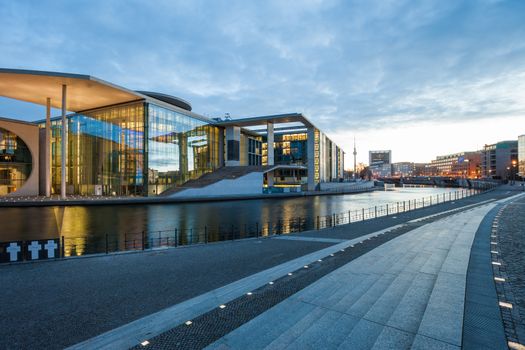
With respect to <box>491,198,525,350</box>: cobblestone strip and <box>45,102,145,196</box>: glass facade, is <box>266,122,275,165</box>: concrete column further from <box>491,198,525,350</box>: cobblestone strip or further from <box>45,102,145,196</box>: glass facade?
<box>491,198,525,350</box>: cobblestone strip

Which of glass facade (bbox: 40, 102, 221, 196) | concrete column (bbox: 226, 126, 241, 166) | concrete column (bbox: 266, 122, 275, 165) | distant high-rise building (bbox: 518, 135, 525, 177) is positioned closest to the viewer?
glass facade (bbox: 40, 102, 221, 196)

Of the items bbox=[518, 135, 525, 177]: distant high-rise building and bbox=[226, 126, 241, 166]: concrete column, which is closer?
bbox=[226, 126, 241, 166]: concrete column

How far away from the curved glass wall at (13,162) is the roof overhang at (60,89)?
909 centimetres

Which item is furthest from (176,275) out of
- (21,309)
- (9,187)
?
(9,187)

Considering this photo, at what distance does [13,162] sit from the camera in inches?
2192

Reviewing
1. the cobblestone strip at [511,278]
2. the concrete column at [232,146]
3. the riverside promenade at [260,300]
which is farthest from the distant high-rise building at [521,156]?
the riverside promenade at [260,300]

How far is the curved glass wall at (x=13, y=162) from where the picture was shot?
2163 inches

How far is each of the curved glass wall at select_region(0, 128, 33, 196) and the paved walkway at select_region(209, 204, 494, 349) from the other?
69.3 m

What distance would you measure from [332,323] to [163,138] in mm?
57316

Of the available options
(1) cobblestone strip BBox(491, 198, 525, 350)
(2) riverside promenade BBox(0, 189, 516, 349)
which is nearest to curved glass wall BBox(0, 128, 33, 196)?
(2) riverside promenade BBox(0, 189, 516, 349)

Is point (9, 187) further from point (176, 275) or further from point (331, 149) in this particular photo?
point (331, 149)

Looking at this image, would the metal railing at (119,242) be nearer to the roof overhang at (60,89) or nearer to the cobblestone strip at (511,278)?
the cobblestone strip at (511,278)

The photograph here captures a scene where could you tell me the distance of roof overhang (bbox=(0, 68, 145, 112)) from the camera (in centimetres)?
4326

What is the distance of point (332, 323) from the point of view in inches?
222
